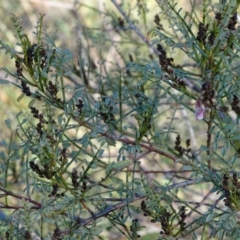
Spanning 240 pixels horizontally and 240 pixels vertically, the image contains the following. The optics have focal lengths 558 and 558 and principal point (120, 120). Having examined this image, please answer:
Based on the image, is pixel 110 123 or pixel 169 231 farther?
pixel 110 123

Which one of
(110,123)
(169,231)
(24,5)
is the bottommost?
(169,231)

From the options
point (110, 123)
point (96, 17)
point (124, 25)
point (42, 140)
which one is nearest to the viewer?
point (42, 140)

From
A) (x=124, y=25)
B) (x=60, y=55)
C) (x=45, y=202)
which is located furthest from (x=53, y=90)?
(x=124, y=25)

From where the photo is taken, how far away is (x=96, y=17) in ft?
8.77

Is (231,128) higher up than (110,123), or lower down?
lower down

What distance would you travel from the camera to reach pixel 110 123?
888mm

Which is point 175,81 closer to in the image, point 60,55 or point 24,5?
point 60,55

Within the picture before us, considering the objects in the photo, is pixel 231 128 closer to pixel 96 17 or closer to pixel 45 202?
pixel 45 202

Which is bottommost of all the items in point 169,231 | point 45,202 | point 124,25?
point 169,231

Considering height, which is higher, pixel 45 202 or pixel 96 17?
pixel 96 17

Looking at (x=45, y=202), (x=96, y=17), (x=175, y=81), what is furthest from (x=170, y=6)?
(x=96, y=17)

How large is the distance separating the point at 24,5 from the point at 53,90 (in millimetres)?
2001

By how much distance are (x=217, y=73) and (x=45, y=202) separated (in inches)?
11.7

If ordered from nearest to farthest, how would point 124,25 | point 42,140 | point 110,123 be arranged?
point 42,140 → point 110,123 → point 124,25
